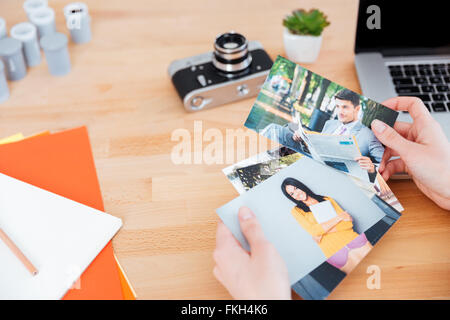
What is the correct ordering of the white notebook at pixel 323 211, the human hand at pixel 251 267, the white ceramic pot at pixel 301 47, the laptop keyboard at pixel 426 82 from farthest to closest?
the white ceramic pot at pixel 301 47
the laptop keyboard at pixel 426 82
the white notebook at pixel 323 211
the human hand at pixel 251 267

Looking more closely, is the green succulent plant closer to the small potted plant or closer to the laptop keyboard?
the small potted plant

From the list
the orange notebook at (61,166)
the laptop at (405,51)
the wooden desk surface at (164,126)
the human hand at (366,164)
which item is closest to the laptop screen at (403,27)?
the laptop at (405,51)

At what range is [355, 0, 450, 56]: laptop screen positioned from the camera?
3.16 ft

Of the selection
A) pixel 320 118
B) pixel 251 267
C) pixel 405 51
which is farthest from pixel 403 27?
pixel 251 267

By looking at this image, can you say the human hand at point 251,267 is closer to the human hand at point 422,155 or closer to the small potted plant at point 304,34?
the human hand at point 422,155

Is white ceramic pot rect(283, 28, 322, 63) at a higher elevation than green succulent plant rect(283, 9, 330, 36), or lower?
lower

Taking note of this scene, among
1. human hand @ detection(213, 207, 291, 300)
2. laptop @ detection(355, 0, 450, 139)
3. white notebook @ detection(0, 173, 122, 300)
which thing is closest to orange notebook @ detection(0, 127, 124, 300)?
white notebook @ detection(0, 173, 122, 300)

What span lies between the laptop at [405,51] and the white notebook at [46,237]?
65cm

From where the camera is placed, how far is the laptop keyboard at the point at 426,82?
94 centimetres

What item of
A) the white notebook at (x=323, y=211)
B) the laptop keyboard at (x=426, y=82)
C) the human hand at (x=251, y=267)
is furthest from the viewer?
the laptop keyboard at (x=426, y=82)

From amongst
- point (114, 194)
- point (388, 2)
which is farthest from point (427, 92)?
point (114, 194)

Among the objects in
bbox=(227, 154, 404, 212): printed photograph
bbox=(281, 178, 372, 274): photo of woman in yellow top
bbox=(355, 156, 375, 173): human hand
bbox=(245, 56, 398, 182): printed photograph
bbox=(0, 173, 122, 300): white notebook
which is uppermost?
bbox=(245, 56, 398, 182): printed photograph

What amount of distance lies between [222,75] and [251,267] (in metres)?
0.47
